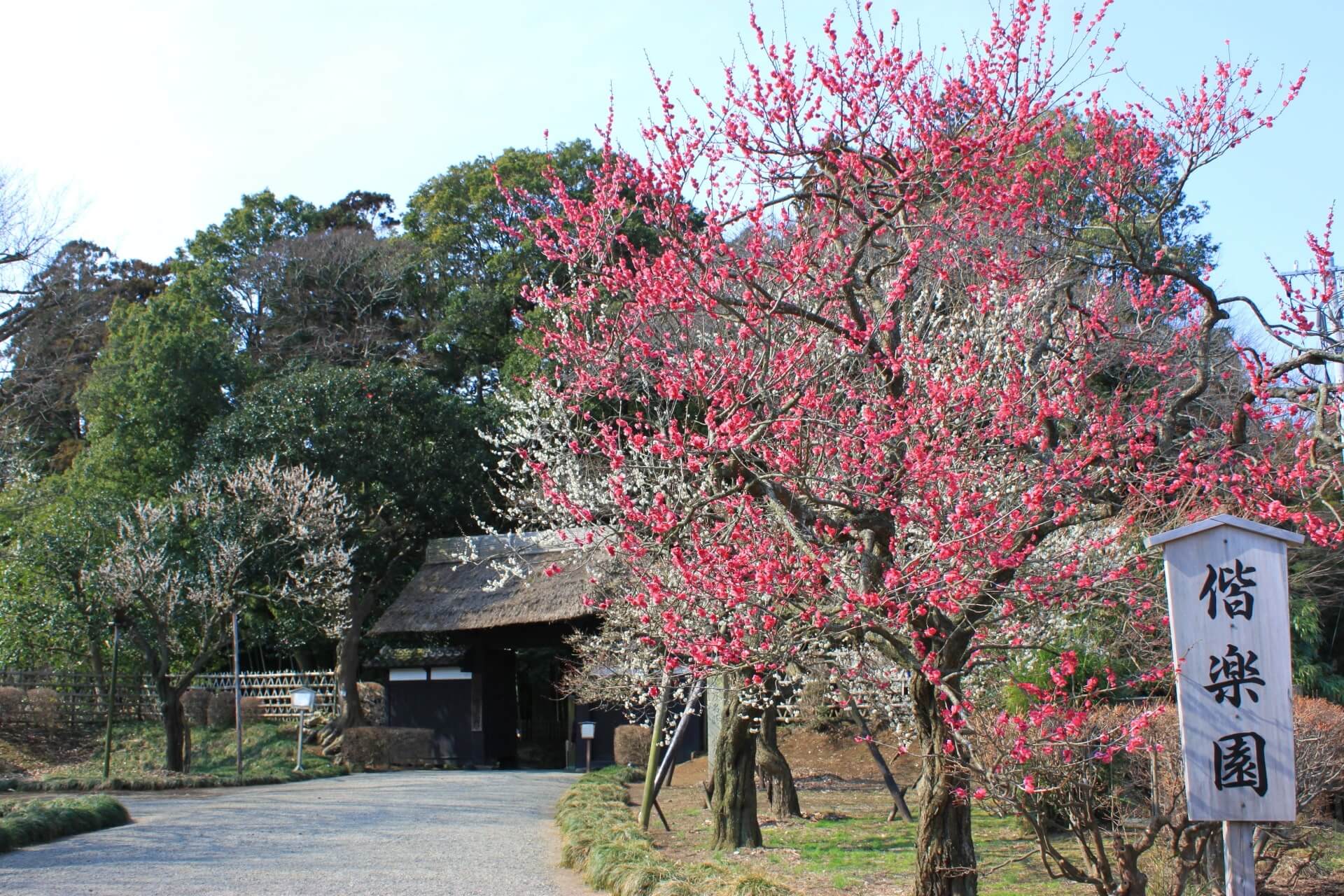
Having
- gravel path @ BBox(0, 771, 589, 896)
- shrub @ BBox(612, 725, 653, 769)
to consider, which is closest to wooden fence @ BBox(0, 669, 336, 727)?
gravel path @ BBox(0, 771, 589, 896)

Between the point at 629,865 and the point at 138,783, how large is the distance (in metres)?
8.01

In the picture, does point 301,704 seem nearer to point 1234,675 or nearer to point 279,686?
point 279,686

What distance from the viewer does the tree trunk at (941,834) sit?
17.2 feet

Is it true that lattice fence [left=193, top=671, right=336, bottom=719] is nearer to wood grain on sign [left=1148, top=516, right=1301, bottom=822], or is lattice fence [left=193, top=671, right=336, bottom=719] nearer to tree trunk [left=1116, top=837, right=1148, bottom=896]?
tree trunk [left=1116, top=837, right=1148, bottom=896]

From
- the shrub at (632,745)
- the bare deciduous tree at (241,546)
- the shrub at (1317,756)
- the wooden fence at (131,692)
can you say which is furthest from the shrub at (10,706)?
the shrub at (1317,756)

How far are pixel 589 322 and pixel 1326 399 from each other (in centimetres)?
599

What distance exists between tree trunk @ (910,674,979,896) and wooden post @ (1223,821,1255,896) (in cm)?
125

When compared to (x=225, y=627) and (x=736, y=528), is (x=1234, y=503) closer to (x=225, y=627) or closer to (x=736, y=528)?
(x=736, y=528)

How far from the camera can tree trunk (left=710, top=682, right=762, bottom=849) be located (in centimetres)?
A: 810

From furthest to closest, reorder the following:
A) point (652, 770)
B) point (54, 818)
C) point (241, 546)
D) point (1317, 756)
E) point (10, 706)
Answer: point (241, 546) < point (10, 706) < point (652, 770) < point (54, 818) < point (1317, 756)

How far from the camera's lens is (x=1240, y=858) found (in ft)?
13.7

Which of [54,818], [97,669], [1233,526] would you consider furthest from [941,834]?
[97,669]

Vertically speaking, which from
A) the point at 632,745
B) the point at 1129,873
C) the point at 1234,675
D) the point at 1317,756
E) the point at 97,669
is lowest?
the point at 632,745

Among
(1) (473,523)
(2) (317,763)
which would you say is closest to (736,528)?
(2) (317,763)
